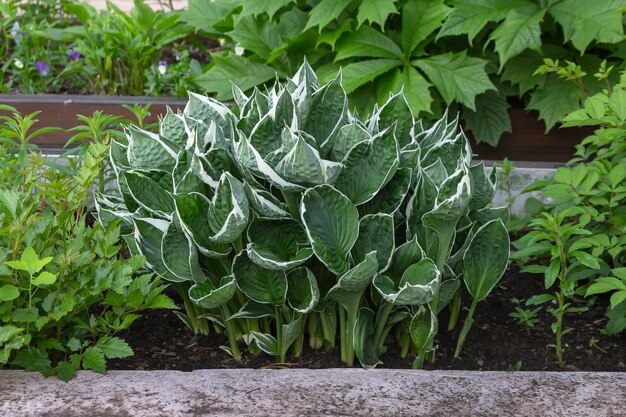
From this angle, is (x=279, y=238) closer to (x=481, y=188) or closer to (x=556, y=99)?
(x=481, y=188)

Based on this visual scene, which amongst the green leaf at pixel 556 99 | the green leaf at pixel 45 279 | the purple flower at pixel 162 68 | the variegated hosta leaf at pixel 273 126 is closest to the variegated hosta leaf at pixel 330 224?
the variegated hosta leaf at pixel 273 126

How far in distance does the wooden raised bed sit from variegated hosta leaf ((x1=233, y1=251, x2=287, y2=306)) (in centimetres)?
182

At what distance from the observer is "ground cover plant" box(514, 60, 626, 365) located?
2381 millimetres

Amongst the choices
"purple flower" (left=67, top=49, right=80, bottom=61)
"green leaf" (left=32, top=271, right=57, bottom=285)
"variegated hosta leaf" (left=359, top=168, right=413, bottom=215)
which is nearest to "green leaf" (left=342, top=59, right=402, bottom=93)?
"variegated hosta leaf" (left=359, top=168, right=413, bottom=215)

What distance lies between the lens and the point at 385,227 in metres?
2.30

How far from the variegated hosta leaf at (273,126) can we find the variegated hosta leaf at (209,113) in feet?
0.66

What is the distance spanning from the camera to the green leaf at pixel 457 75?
375 cm

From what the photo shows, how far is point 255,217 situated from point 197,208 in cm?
15

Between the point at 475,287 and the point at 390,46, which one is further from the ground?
the point at 390,46

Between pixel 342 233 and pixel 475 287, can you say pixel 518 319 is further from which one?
pixel 342 233

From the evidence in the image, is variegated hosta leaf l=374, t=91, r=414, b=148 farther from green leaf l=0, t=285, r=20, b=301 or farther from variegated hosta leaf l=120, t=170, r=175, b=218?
green leaf l=0, t=285, r=20, b=301

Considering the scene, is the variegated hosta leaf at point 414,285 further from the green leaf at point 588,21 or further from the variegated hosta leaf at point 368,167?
the green leaf at point 588,21

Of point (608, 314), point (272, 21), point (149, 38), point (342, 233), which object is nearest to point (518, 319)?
point (608, 314)

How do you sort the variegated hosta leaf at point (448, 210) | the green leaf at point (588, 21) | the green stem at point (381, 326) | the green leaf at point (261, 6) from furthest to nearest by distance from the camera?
A: the green leaf at point (261, 6) < the green leaf at point (588, 21) < the green stem at point (381, 326) < the variegated hosta leaf at point (448, 210)
